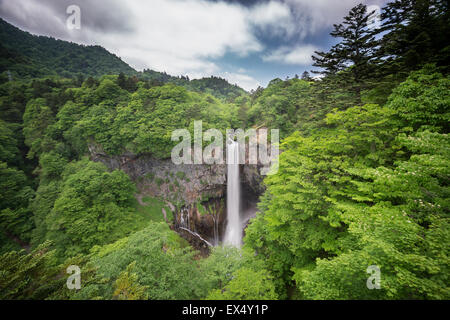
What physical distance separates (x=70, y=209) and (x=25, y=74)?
58.7 meters

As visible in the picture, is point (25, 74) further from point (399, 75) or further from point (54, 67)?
point (399, 75)

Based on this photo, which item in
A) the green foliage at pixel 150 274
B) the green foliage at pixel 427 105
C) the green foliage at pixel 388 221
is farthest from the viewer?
the green foliage at pixel 150 274

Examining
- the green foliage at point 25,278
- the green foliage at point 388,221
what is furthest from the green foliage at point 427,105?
the green foliage at point 25,278

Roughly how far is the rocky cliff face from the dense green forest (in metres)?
2.69

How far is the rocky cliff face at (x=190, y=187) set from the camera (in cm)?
2567

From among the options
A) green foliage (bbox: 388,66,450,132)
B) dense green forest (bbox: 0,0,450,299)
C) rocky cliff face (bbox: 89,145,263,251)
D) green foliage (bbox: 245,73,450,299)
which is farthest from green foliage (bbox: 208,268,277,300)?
rocky cliff face (bbox: 89,145,263,251)

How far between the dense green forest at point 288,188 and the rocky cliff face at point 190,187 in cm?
269

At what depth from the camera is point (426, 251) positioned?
4.13 m

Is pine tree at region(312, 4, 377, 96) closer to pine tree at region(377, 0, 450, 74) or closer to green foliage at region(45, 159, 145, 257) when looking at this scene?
pine tree at region(377, 0, 450, 74)

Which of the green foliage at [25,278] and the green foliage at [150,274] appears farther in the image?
the green foliage at [150,274]

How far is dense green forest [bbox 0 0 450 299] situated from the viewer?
496 cm

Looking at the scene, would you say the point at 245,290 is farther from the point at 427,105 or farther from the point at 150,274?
the point at 427,105

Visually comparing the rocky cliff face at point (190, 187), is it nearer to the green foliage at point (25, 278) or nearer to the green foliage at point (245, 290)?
the green foliage at point (245, 290)

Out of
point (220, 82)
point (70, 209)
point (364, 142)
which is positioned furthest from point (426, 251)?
point (220, 82)
